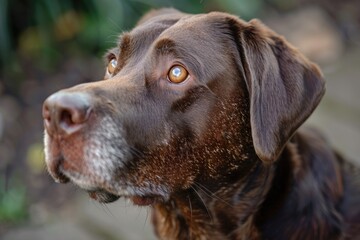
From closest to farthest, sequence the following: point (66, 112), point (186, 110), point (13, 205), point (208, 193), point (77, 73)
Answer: point (66, 112)
point (186, 110)
point (208, 193)
point (13, 205)
point (77, 73)

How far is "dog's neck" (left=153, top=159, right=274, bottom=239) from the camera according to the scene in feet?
11.1

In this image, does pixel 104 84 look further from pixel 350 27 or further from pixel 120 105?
pixel 350 27

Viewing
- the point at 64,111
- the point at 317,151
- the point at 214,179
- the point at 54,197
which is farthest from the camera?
the point at 54,197

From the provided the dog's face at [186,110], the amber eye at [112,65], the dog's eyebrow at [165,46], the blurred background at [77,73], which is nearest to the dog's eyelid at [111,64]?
the amber eye at [112,65]

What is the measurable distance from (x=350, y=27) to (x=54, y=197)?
11.1ft

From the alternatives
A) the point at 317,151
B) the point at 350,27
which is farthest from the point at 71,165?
the point at 350,27

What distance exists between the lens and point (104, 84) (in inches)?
119

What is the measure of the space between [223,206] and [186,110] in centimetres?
Result: 64

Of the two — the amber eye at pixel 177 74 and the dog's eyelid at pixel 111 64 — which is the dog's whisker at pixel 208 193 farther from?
the dog's eyelid at pixel 111 64

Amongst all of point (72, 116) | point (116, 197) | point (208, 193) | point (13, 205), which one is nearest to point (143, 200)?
point (116, 197)

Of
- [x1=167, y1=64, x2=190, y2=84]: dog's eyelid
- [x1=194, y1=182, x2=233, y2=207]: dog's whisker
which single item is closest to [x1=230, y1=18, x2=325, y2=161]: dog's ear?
[x1=167, y1=64, x2=190, y2=84]: dog's eyelid

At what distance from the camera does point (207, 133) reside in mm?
3133

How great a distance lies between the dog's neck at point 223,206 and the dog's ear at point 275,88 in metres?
0.33

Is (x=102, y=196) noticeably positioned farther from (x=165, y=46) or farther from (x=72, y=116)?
(x=165, y=46)
